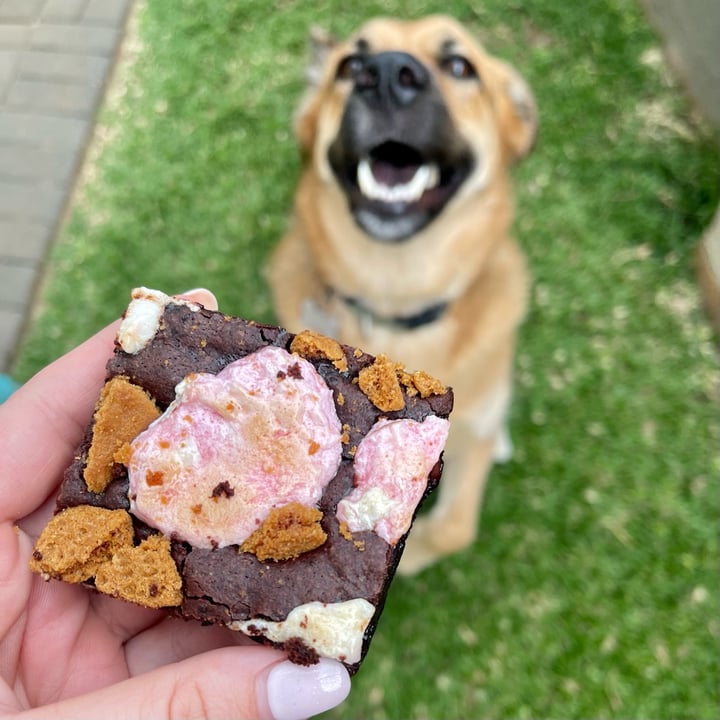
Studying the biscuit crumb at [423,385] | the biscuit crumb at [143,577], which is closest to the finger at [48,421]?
the biscuit crumb at [143,577]

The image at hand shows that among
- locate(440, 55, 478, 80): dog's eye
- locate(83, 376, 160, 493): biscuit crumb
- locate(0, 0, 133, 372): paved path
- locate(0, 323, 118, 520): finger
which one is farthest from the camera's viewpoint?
locate(0, 0, 133, 372): paved path

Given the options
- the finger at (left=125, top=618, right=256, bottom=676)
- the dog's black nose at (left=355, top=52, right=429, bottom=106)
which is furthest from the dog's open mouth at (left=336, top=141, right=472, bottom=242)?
the finger at (left=125, top=618, right=256, bottom=676)

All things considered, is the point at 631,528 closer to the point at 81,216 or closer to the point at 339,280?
the point at 339,280

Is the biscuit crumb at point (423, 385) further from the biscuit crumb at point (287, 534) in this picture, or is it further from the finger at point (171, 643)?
the finger at point (171, 643)

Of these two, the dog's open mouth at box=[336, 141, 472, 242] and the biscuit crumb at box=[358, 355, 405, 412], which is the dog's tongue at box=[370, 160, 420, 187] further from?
the biscuit crumb at box=[358, 355, 405, 412]

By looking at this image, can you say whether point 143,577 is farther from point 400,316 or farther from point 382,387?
point 400,316

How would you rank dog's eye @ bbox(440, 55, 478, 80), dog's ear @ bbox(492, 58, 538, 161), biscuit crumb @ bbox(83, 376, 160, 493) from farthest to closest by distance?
dog's ear @ bbox(492, 58, 538, 161) → dog's eye @ bbox(440, 55, 478, 80) → biscuit crumb @ bbox(83, 376, 160, 493)

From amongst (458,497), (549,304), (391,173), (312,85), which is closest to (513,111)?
(391,173)
